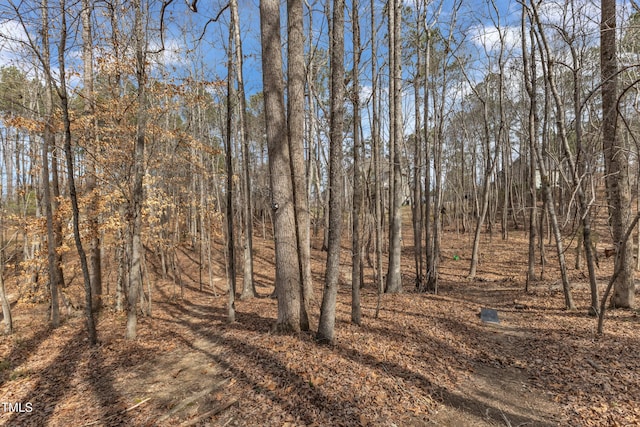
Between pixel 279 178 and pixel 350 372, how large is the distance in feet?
10.4

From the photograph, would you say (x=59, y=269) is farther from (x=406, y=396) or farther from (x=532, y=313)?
(x=532, y=313)

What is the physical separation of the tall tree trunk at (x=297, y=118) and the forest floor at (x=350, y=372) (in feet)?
5.10

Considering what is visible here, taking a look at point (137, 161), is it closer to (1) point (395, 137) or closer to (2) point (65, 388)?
(2) point (65, 388)

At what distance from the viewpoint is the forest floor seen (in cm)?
337

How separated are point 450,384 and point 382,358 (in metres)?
0.96

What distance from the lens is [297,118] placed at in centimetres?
554

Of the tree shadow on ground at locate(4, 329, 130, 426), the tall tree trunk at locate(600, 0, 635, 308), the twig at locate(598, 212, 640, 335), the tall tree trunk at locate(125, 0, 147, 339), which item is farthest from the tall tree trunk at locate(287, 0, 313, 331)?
the tall tree trunk at locate(600, 0, 635, 308)

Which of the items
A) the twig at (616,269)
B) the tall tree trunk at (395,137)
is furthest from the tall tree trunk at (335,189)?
the tall tree trunk at (395,137)

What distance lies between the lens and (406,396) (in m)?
3.60

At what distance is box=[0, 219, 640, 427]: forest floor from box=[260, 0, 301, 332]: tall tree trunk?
63 centimetres

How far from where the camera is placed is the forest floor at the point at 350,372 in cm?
337

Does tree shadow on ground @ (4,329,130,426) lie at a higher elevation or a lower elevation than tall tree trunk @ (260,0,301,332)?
lower

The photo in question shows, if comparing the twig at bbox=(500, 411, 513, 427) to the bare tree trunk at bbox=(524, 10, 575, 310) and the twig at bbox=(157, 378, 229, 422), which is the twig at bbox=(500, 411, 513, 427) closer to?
the twig at bbox=(157, 378, 229, 422)

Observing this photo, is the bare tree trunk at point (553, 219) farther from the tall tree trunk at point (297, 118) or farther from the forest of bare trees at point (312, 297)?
the tall tree trunk at point (297, 118)
